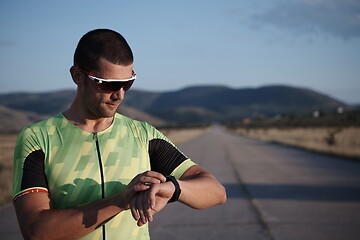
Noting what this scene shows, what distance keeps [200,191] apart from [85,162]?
0.56 m

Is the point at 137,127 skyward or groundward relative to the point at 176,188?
skyward

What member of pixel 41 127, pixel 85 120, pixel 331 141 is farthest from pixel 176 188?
pixel 331 141

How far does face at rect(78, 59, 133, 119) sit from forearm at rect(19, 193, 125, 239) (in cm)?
47

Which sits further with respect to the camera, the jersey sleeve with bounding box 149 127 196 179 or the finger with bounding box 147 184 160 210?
the jersey sleeve with bounding box 149 127 196 179

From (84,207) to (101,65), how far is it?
24.9 inches

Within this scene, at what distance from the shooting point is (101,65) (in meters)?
1.96

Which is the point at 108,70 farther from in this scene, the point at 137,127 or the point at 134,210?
the point at 134,210

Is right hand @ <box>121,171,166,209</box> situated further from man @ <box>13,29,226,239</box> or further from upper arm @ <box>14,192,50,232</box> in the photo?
upper arm @ <box>14,192,50,232</box>

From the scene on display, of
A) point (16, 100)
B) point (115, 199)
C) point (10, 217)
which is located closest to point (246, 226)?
point (10, 217)

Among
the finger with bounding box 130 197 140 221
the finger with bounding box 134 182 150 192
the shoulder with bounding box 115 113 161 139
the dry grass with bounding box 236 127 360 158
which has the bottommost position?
the dry grass with bounding box 236 127 360 158

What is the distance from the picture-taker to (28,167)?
1.90 metres

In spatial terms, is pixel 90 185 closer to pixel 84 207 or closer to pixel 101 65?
pixel 84 207

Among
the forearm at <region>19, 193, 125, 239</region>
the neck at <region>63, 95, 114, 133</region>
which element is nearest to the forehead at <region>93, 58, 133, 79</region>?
the neck at <region>63, 95, 114, 133</region>

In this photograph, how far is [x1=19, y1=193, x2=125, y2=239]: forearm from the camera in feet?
5.83
